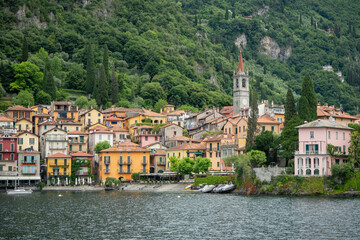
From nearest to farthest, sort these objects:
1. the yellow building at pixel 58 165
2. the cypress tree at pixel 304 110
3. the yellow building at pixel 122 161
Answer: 1. the cypress tree at pixel 304 110
2. the yellow building at pixel 58 165
3. the yellow building at pixel 122 161

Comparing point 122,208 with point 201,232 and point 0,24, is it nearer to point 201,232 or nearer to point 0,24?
point 201,232

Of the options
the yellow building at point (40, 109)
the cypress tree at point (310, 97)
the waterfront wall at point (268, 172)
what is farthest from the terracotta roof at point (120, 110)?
the waterfront wall at point (268, 172)

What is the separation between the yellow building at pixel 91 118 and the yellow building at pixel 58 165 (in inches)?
822

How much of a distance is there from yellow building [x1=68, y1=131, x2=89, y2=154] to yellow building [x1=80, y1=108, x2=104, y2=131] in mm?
9195

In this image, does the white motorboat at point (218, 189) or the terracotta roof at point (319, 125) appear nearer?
the terracotta roof at point (319, 125)

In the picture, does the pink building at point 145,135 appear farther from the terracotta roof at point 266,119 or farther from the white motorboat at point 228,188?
the white motorboat at point 228,188

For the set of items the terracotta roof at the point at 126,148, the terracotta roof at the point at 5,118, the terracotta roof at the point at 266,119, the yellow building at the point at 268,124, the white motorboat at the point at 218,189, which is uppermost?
the terracotta roof at the point at 5,118

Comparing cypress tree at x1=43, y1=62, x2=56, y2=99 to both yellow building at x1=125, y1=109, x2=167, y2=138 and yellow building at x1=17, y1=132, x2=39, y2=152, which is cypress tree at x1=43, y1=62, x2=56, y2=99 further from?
yellow building at x1=17, y1=132, x2=39, y2=152

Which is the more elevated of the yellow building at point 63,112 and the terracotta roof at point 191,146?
the yellow building at point 63,112

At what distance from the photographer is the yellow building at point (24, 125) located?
12975 centimetres

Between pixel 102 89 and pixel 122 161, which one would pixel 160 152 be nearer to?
pixel 122 161

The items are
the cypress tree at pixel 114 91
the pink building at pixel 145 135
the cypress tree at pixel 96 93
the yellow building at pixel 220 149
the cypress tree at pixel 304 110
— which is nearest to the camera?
the cypress tree at pixel 304 110

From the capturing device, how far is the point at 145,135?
134 m

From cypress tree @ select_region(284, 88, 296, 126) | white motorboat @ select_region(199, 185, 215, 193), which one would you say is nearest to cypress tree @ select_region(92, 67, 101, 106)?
white motorboat @ select_region(199, 185, 215, 193)
